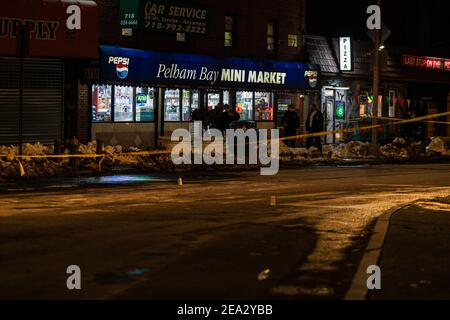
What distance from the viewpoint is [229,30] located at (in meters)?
34.9

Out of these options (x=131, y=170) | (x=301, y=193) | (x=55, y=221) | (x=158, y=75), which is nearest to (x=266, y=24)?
(x=158, y=75)

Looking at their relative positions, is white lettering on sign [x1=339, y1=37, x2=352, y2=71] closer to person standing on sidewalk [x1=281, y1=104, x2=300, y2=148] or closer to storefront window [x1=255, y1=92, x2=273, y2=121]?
storefront window [x1=255, y1=92, x2=273, y2=121]

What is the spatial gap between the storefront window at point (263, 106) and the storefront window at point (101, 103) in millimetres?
8029

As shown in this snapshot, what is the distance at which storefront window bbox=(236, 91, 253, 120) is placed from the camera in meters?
35.5

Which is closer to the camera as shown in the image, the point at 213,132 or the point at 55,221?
the point at 55,221

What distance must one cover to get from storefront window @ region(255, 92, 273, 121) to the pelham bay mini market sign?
16.9ft

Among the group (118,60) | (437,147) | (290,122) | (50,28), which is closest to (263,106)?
(290,122)

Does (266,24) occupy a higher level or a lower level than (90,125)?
higher

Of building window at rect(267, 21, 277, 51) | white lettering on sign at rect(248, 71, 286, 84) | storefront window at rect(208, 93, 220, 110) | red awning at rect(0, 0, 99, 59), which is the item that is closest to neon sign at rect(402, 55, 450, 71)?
building window at rect(267, 21, 277, 51)

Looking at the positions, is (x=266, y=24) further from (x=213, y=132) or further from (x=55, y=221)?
(x=55, y=221)

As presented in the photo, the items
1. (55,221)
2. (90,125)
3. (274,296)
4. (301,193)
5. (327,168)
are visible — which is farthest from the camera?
(90,125)

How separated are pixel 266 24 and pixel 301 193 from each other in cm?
1962

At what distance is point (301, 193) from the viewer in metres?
17.8
